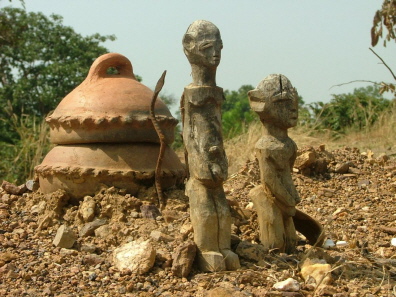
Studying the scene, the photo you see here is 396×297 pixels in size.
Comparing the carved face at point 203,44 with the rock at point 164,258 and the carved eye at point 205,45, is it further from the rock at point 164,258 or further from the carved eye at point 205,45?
the rock at point 164,258

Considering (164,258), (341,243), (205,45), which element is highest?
(205,45)

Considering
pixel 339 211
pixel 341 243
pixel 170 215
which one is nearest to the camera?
pixel 170 215

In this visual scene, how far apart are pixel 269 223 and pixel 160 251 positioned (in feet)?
2.60

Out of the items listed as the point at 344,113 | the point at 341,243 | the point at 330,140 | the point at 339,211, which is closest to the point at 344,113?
the point at 344,113

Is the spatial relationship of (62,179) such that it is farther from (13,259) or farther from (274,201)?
(274,201)

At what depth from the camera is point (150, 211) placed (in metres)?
4.79

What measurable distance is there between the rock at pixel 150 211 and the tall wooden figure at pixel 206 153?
2.72 ft

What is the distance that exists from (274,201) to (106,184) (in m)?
1.47

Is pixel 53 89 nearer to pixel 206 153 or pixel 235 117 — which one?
pixel 235 117

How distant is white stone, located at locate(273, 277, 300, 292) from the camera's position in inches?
144

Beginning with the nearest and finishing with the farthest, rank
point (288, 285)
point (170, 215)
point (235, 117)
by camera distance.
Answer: point (288, 285), point (170, 215), point (235, 117)

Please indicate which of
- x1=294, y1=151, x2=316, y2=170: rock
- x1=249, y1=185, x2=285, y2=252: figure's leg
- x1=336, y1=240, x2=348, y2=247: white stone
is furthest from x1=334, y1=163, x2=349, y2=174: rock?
x1=249, y1=185, x2=285, y2=252: figure's leg

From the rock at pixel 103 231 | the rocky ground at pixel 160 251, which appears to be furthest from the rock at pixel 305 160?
the rock at pixel 103 231

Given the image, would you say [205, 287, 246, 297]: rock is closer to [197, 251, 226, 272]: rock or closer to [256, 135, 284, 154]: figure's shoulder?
[197, 251, 226, 272]: rock
